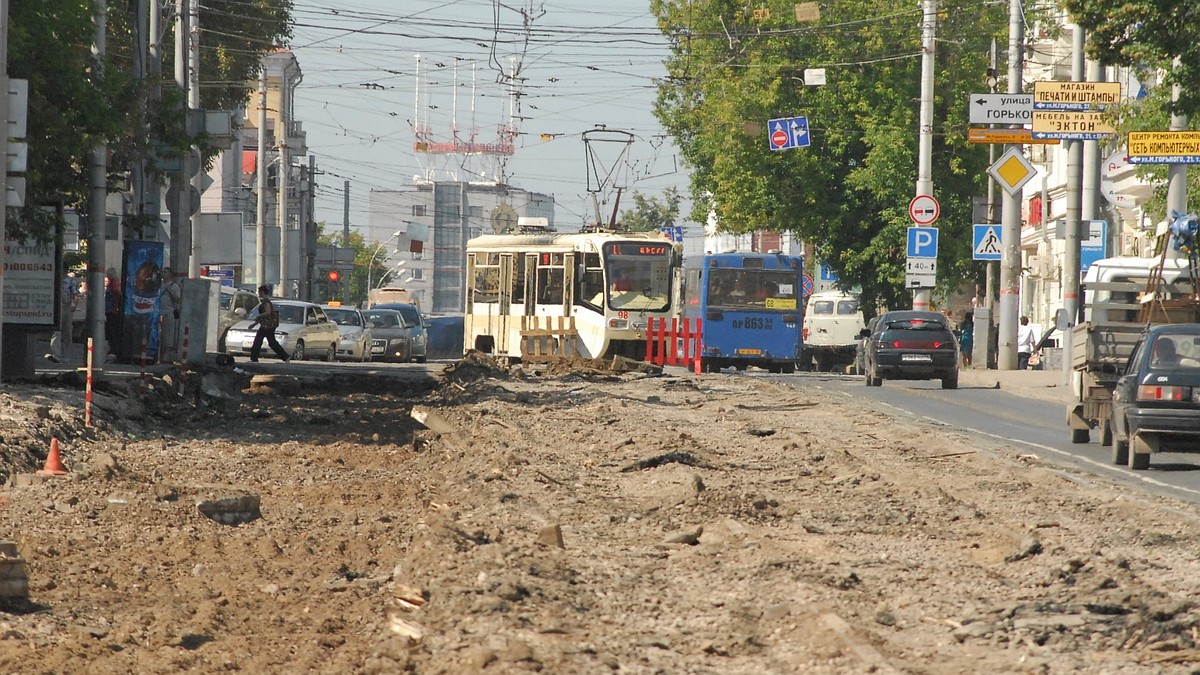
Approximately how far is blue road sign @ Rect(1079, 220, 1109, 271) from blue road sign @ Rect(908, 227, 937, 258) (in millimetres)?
4802

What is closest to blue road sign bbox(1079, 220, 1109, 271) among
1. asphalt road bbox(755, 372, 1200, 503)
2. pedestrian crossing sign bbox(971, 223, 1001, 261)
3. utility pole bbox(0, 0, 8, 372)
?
asphalt road bbox(755, 372, 1200, 503)

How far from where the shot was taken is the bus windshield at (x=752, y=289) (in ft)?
134

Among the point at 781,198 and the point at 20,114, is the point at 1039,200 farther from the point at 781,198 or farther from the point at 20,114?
the point at 20,114

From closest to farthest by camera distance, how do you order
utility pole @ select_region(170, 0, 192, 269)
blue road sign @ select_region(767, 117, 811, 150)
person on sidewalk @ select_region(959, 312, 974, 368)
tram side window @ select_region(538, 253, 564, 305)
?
utility pole @ select_region(170, 0, 192, 269) → tram side window @ select_region(538, 253, 564, 305) → person on sidewalk @ select_region(959, 312, 974, 368) → blue road sign @ select_region(767, 117, 811, 150)

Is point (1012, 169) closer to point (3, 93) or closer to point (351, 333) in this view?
point (351, 333)

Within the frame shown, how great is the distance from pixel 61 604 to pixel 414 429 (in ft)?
44.5

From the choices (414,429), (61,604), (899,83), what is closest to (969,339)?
(899,83)

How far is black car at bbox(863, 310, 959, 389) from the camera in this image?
33.8 meters

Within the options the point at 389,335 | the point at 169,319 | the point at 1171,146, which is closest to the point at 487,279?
the point at 169,319

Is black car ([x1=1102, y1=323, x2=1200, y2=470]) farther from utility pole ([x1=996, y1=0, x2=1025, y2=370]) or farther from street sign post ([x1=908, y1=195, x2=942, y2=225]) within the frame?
street sign post ([x1=908, y1=195, x2=942, y2=225])

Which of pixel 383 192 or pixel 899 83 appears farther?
pixel 383 192

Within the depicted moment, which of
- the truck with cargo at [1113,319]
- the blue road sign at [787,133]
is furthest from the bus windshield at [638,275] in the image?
the blue road sign at [787,133]

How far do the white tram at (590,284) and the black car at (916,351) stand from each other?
515cm

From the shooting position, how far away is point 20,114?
18734mm
